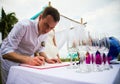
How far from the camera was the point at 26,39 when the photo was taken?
158cm

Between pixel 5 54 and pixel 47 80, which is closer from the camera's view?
pixel 47 80

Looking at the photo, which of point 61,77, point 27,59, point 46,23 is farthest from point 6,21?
point 61,77

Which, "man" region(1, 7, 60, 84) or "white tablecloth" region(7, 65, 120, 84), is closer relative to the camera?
"white tablecloth" region(7, 65, 120, 84)

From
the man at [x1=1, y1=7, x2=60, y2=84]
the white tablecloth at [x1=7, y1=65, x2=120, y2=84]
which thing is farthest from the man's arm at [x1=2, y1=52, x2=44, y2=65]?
the white tablecloth at [x1=7, y1=65, x2=120, y2=84]

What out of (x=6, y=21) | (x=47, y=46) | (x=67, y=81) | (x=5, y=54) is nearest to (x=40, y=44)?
(x=5, y=54)

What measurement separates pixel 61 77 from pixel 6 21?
16541 millimetres

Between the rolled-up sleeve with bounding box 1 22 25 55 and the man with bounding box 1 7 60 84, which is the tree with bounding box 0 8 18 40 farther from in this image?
the rolled-up sleeve with bounding box 1 22 25 55

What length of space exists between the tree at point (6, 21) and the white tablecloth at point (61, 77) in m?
14.9

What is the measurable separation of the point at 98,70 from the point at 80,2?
401 cm

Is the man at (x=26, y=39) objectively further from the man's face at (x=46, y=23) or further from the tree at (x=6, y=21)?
the tree at (x=6, y=21)

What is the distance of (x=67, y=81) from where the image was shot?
2.34 ft

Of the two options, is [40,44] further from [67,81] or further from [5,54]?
[67,81]

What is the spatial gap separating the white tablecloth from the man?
183 millimetres

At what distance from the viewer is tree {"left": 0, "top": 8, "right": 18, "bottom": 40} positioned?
15.7 m
